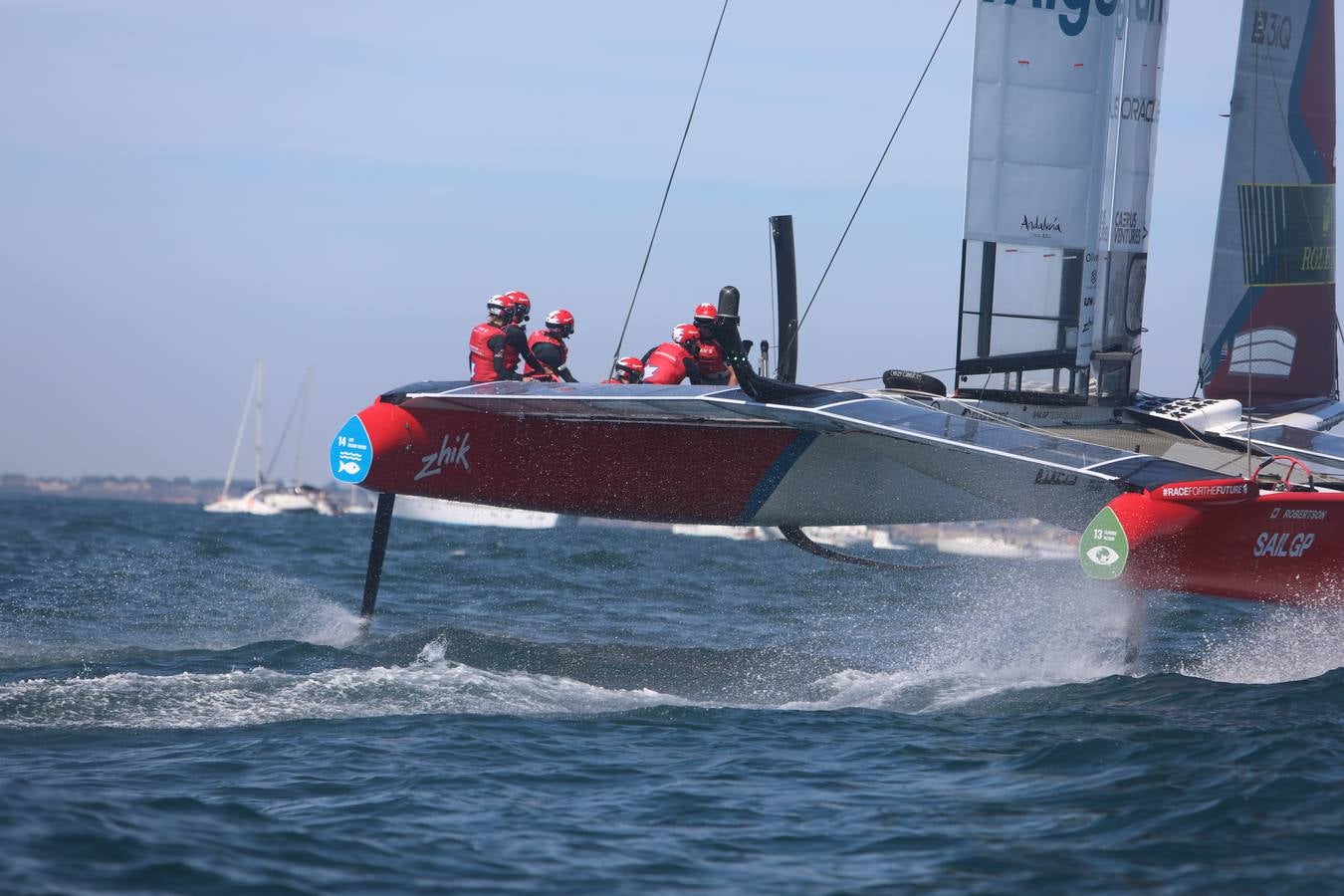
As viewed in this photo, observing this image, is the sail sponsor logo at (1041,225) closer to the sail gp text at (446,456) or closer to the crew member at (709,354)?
the crew member at (709,354)

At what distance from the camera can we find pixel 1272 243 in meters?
8.25

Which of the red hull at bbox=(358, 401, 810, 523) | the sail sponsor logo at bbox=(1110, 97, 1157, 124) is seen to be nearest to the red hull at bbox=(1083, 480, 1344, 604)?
the red hull at bbox=(358, 401, 810, 523)

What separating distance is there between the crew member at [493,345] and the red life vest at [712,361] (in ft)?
3.11

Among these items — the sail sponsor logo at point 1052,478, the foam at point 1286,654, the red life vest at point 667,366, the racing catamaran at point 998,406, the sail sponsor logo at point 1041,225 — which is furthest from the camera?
the sail sponsor logo at point 1041,225

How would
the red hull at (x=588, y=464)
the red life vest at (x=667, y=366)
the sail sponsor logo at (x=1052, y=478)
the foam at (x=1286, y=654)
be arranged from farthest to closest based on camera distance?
the red life vest at (x=667, y=366) < the red hull at (x=588, y=464) < the sail sponsor logo at (x=1052, y=478) < the foam at (x=1286, y=654)

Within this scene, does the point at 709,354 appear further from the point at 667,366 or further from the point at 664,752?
the point at 664,752

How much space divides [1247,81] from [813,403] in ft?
13.6

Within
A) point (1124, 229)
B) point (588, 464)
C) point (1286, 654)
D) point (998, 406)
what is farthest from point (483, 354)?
point (1286, 654)

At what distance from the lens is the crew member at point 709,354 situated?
7363 mm

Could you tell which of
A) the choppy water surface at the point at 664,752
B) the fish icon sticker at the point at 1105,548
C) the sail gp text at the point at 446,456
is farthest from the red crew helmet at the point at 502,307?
the fish icon sticker at the point at 1105,548

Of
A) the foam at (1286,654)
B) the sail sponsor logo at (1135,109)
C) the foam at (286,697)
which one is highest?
the sail sponsor logo at (1135,109)

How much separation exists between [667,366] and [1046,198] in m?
2.06

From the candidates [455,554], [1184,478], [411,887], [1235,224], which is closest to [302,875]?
[411,887]

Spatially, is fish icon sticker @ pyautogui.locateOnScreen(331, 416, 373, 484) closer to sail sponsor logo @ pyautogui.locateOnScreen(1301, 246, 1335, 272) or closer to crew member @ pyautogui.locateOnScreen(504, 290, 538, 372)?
crew member @ pyautogui.locateOnScreen(504, 290, 538, 372)
